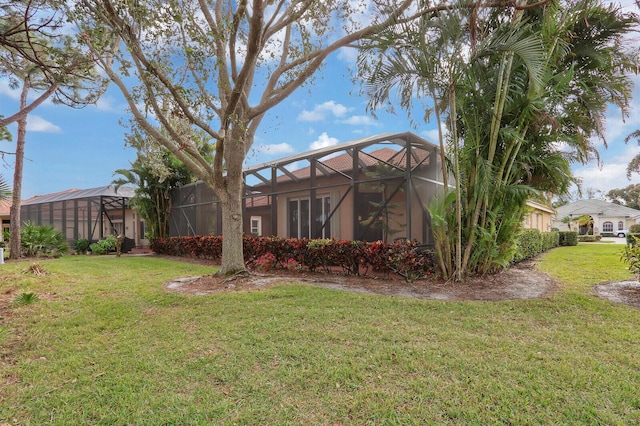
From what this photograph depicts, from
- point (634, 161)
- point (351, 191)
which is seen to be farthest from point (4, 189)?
point (634, 161)

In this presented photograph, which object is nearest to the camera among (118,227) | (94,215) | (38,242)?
(38,242)

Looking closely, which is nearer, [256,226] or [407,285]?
[407,285]

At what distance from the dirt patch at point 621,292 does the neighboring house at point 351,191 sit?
3.40 meters

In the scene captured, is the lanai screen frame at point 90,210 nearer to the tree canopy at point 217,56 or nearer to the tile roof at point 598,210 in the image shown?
the tree canopy at point 217,56

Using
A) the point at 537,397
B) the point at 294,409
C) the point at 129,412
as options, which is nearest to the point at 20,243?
the point at 129,412

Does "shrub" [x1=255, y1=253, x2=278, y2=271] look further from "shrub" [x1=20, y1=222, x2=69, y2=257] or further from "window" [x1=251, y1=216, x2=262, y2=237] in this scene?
"shrub" [x1=20, y1=222, x2=69, y2=257]

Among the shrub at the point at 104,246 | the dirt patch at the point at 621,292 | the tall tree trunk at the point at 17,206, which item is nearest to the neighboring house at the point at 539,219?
the dirt patch at the point at 621,292

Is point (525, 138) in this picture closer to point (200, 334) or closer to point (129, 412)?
point (200, 334)

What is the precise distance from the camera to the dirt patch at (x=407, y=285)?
237 inches

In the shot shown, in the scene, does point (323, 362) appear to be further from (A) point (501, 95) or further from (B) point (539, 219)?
(B) point (539, 219)

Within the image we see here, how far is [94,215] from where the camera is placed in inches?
763

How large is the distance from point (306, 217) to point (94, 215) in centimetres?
1591

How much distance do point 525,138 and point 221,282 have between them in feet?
24.2

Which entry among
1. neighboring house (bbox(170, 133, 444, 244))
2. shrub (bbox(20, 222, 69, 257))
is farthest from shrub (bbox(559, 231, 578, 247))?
shrub (bbox(20, 222, 69, 257))
